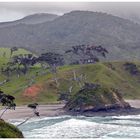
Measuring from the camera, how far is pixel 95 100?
503ft

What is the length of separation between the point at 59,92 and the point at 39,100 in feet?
40.5

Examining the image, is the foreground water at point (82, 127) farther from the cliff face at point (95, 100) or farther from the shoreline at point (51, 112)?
the cliff face at point (95, 100)

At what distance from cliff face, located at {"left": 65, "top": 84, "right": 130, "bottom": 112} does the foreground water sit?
57.2 ft

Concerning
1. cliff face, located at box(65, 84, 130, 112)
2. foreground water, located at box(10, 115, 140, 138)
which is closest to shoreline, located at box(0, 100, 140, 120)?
cliff face, located at box(65, 84, 130, 112)

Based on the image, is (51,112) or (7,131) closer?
(7,131)

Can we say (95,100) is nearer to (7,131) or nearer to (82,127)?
(82,127)

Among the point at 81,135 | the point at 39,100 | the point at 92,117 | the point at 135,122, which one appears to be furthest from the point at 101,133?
the point at 39,100

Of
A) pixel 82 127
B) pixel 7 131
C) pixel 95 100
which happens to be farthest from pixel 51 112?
pixel 7 131

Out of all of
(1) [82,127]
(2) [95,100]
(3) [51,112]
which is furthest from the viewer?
(2) [95,100]

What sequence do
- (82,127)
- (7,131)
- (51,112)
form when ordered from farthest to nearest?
1. (51,112)
2. (82,127)
3. (7,131)

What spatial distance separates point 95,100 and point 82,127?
46600mm

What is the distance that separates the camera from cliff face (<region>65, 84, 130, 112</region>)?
150550 mm

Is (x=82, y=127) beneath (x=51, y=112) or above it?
above

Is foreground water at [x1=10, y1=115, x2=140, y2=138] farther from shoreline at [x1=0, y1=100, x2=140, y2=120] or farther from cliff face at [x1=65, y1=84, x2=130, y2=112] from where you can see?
cliff face at [x1=65, y1=84, x2=130, y2=112]
